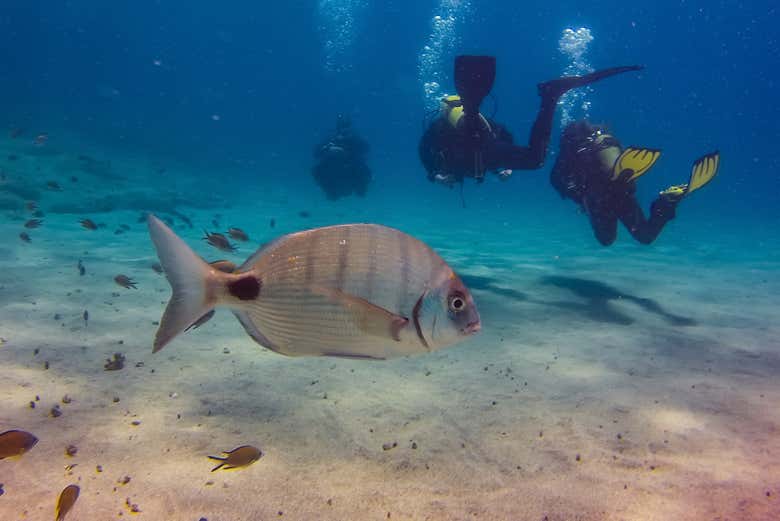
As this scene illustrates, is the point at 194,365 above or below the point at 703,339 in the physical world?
below

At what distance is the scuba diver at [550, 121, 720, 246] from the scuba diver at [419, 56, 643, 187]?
2.12 ft

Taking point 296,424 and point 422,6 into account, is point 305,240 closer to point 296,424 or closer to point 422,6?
point 296,424

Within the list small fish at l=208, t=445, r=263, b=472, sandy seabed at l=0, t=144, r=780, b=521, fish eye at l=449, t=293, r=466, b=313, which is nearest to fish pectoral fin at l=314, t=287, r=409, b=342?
fish eye at l=449, t=293, r=466, b=313

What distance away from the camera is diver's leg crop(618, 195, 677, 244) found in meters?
7.80

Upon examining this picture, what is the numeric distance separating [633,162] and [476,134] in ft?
8.38

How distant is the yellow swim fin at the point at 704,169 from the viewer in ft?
21.6

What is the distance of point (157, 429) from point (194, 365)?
44.9 inches

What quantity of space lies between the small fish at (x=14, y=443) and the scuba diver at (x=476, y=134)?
19.9 feet

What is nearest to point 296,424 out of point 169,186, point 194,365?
point 194,365

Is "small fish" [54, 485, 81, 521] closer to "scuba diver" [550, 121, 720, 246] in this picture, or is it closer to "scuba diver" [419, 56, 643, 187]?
"scuba diver" [419, 56, 643, 187]

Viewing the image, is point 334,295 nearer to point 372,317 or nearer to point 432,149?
point 372,317

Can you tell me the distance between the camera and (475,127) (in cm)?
671

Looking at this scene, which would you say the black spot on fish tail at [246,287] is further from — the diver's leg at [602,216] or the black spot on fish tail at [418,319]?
the diver's leg at [602,216]

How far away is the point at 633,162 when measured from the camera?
6.78 metres
